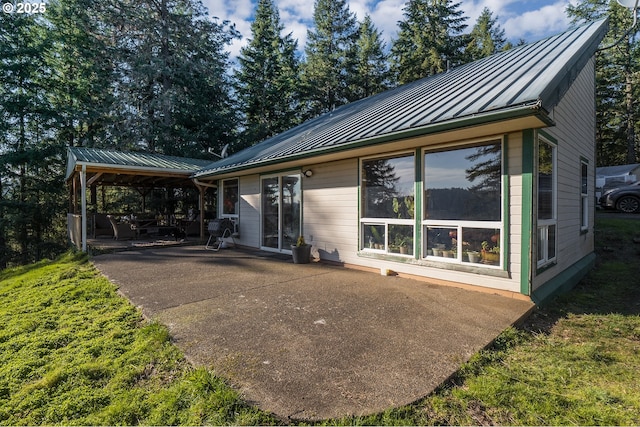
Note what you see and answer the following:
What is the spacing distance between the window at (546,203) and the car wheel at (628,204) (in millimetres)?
11055

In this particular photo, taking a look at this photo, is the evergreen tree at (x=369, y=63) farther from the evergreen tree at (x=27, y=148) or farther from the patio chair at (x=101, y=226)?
the evergreen tree at (x=27, y=148)

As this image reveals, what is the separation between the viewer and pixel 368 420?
1.81 m

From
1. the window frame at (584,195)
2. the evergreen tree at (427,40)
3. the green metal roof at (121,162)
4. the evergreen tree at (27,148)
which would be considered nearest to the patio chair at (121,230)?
the green metal roof at (121,162)

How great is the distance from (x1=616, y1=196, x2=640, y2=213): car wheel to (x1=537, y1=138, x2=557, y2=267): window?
1105 centimetres

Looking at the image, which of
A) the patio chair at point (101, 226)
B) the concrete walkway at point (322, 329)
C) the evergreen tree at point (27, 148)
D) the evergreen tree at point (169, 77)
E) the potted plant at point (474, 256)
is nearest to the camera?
the concrete walkway at point (322, 329)

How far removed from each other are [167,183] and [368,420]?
13465 mm

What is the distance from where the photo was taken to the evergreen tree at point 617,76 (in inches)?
756

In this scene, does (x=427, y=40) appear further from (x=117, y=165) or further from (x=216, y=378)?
(x=216, y=378)

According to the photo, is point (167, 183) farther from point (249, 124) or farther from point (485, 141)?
point (485, 141)

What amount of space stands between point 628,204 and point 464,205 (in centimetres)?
1235

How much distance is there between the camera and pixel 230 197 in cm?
987

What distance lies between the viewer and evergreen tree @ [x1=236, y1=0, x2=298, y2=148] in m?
20.2

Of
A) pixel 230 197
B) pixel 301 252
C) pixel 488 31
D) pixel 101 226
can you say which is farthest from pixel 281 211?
pixel 488 31

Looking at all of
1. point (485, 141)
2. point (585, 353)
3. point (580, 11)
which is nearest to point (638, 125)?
point (580, 11)
